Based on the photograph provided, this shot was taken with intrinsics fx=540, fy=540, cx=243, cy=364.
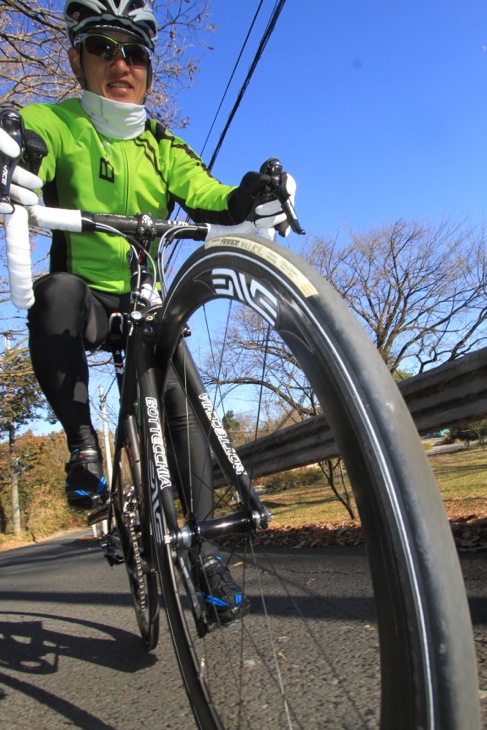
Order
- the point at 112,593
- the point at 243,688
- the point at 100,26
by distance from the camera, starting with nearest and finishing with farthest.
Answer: the point at 243,688 → the point at 100,26 → the point at 112,593

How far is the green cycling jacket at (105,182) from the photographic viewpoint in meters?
1.99

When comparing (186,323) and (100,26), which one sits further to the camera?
(100,26)

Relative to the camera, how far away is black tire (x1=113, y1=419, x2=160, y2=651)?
186 cm

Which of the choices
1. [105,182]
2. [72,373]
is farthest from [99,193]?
[72,373]

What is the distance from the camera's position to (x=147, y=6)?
6.53 ft

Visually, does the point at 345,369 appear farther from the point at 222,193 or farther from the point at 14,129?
the point at 222,193

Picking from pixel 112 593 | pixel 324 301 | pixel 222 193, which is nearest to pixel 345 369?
pixel 324 301

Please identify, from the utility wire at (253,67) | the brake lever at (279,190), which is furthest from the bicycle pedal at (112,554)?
the utility wire at (253,67)

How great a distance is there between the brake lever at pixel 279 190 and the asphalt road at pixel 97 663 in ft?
3.32

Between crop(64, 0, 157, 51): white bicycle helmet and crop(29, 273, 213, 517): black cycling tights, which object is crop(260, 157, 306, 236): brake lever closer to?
crop(29, 273, 213, 517): black cycling tights

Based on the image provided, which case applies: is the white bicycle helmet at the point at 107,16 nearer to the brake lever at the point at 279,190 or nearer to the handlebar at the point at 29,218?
the handlebar at the point at 29,218

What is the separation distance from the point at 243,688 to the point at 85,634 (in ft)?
4.75

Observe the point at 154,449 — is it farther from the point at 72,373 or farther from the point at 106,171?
the point at 106,171

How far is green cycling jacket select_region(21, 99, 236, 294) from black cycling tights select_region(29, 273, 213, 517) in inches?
8.6
